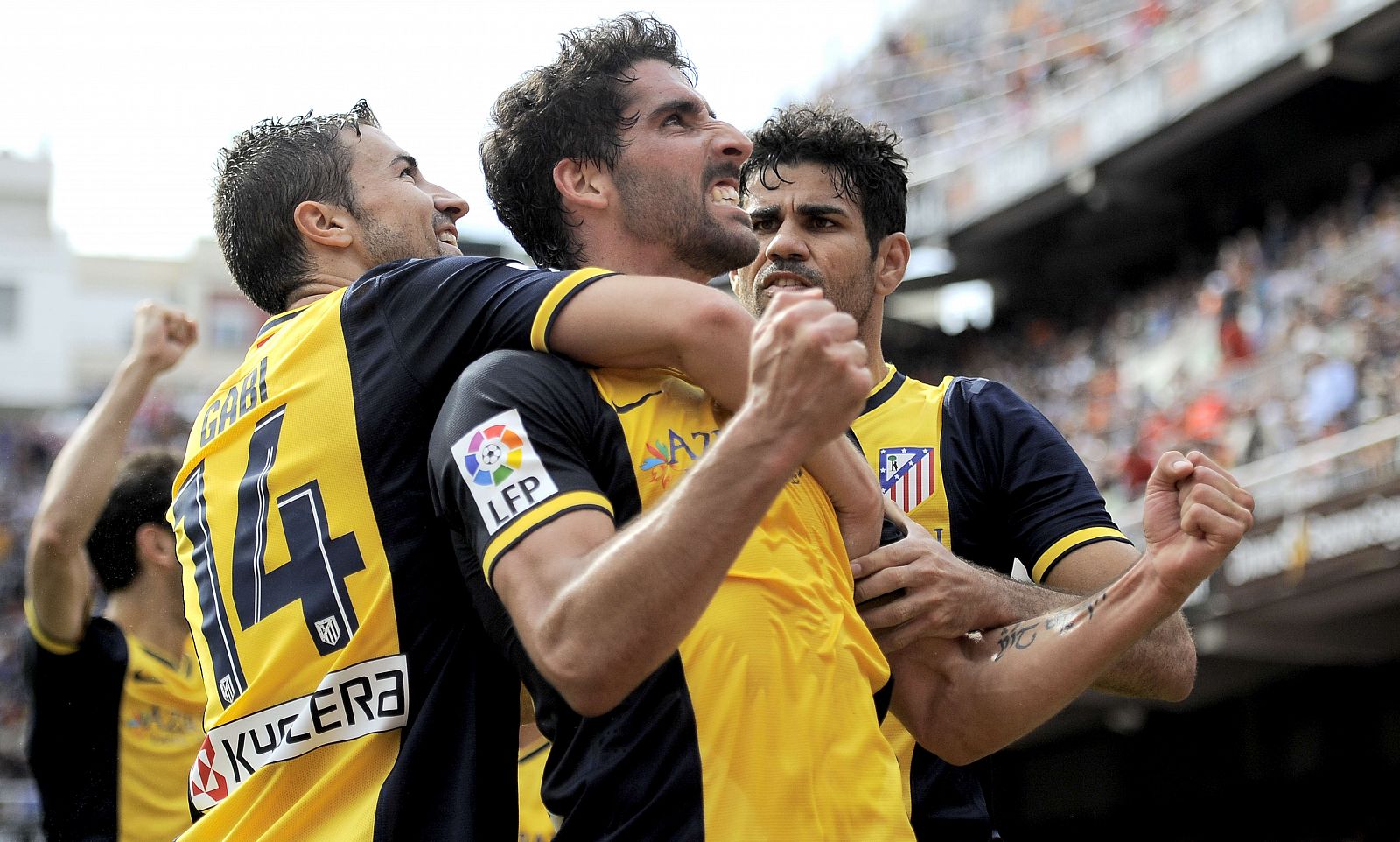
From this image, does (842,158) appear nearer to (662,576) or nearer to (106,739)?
(662,576)

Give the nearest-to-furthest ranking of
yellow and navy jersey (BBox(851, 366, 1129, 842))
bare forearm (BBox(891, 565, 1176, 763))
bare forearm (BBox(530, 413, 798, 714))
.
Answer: bare forearm (BBox(530, 413, 798, 714)) → bare forearm (BBox(891, 565, 1176, 763)) → yellow and navy jersey (BBox(851, 366, 1129, 842))

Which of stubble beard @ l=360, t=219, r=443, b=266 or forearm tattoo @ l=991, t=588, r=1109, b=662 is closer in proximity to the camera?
forearm tattoo @ l=991, t=588, r=1109, b=662

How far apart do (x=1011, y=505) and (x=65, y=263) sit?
4479cm

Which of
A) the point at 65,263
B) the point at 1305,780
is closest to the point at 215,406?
the point at 1305,780

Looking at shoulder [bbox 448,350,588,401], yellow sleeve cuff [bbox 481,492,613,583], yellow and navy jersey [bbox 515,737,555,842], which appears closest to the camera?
yellow sleeve cuff [bbox 481,492,613,583]

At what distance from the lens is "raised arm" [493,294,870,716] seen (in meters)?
2.20

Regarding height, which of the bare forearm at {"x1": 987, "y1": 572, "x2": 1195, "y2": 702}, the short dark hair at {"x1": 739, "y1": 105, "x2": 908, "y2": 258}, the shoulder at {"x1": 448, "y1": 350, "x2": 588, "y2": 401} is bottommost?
the bare forearm at {"x1": 987, "y1": 572, "x2": 1195, "y2": 702}

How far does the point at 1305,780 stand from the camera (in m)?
18.1

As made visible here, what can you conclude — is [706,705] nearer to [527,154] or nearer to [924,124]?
[527,154]

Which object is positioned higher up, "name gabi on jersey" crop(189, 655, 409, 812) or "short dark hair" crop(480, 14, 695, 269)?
"short dark hair" crop(480, 14, 695, 269)

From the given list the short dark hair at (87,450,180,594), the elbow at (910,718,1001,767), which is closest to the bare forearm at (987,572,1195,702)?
the elbow at (910,718,1001,767)

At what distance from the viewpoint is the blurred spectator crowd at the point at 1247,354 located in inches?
593

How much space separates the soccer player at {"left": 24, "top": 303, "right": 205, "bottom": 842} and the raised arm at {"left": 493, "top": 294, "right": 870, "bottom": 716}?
3.08m

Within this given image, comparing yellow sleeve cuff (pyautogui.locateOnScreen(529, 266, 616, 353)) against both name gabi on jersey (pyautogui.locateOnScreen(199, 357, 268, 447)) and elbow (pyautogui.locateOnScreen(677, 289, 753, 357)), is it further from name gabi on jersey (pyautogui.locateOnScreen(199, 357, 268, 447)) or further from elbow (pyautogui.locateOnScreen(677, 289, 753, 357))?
name gabi on jersey (pyautogui.locateOnScreen(199, 357, 268, 447))
